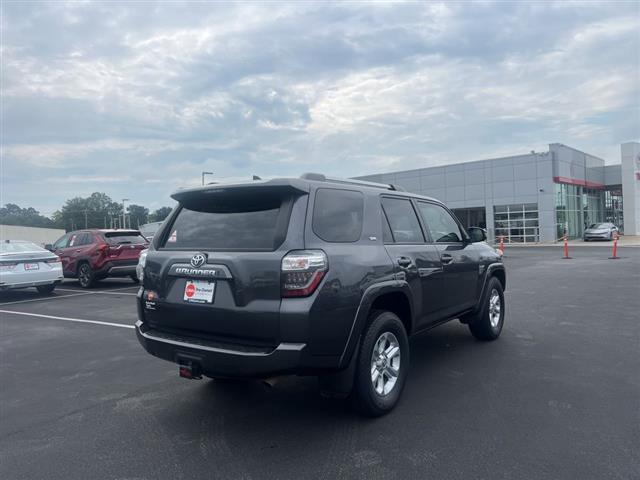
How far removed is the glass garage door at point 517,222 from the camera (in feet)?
129

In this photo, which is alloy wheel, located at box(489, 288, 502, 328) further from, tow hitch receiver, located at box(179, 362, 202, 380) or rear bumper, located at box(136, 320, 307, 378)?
tow hitch receiver, located at box(179, 362, 202, 380)

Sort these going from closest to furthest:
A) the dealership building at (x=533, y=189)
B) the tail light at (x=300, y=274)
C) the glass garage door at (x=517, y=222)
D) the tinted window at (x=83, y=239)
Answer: the tail light at (x=300, y=274) < the tinted window at (x=83, y=239) < the dealership building at (x=533, y=189) < the glass garage door at (x=517, y=222)

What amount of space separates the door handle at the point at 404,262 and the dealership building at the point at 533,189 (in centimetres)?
3721

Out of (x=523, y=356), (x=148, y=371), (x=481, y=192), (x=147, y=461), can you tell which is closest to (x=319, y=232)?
(x=147, y=461)

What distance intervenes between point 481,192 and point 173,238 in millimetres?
40096

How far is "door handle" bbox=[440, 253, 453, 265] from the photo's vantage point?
209 inches

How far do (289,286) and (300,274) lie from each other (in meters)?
0.11

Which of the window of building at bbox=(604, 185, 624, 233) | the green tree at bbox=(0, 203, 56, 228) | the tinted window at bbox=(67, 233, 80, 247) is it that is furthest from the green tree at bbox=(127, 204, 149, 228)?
the tinted window at bbox=(67, 233, 80, 247)

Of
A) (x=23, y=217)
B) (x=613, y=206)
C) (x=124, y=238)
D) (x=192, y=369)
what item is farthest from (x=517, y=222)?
(x=23, y=217)

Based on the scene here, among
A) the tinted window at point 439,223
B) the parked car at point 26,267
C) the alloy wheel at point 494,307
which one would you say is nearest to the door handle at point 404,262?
the tinted window at point 439,223

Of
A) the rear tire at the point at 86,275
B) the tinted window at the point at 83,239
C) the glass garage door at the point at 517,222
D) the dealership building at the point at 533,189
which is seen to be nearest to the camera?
the rear tire at the point at 86,275

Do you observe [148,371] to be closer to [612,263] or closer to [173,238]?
[173,238]

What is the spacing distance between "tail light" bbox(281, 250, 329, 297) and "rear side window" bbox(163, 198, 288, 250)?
18cm

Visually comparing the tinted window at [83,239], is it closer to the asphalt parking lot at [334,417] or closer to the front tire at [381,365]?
the asphalt parking lot at [334,417]
